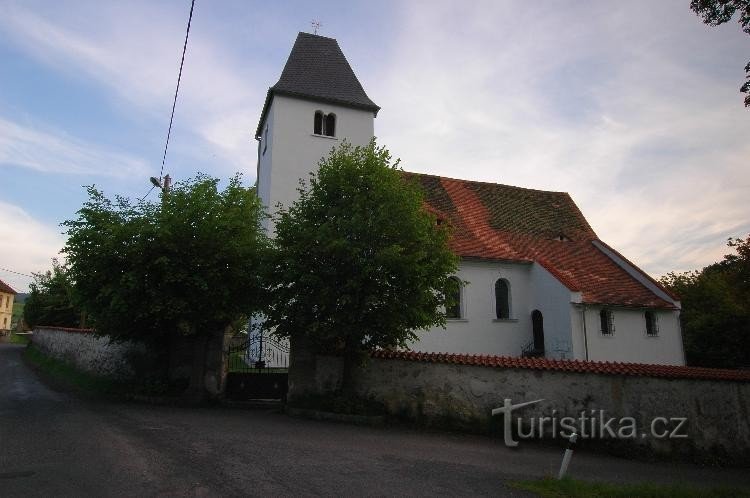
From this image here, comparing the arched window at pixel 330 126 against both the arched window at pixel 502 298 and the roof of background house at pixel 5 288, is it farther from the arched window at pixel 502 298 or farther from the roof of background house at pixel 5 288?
the roof of background house at pixel 5 288

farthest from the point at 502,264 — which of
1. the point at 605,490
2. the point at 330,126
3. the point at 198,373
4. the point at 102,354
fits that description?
the point at 102,354

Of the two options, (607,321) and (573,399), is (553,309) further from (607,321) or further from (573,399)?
(573,399)

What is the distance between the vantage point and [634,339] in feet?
69.1

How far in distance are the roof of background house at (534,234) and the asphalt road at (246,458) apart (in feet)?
36.9

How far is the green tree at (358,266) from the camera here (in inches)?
452

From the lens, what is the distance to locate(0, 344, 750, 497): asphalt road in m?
6.21

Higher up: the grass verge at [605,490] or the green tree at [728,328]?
the green tree at [728,328]

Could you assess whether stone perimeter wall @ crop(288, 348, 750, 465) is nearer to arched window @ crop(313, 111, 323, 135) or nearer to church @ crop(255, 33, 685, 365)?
church @ crop(255, 33, 685, 365)

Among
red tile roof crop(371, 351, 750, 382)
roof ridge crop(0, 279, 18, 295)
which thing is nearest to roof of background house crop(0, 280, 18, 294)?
roof ridge crop(0, 279, 18, 295)

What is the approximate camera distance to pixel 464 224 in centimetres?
2344

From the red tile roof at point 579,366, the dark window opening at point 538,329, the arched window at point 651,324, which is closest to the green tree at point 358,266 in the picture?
the red tile roof at point 579,366

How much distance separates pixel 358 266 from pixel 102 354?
34.5 ft

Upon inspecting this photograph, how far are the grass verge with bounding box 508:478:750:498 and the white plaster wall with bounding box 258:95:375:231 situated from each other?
660 inches

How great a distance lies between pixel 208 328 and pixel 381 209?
571 centimetres
